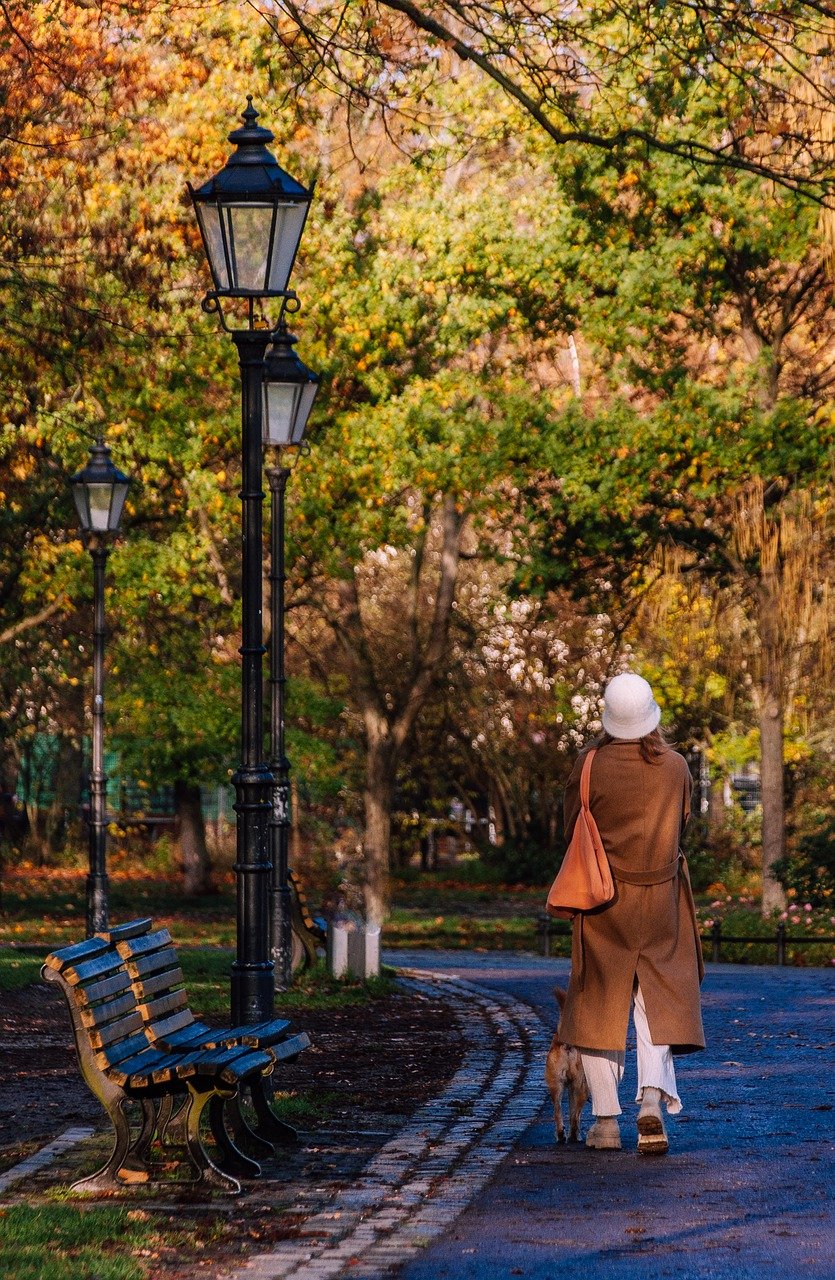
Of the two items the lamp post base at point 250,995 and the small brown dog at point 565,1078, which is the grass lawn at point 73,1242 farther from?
the small brown dog at point 565,1078

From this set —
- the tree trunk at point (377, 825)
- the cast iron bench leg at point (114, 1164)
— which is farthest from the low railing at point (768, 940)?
the cast iron bench leg at point (114, 1164)

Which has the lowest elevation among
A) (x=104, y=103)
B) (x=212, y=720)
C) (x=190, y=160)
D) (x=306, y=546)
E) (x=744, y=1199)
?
(x=744, y=1199)

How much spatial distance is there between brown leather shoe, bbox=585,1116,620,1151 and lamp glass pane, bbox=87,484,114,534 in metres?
11.5

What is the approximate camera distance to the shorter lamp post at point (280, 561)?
14133mm

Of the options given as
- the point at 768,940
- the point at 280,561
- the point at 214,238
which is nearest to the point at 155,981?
the point at 214,238

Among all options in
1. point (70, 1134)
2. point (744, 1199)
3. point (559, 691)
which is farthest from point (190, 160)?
point (744, 1199)

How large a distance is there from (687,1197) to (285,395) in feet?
28.3

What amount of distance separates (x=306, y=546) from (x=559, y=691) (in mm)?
8000

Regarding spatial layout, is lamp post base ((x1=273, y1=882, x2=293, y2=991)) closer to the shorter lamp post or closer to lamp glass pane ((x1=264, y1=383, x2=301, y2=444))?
the shorter lamp post

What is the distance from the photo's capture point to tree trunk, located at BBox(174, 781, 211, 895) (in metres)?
34.2

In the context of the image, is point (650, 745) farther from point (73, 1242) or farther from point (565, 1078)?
point (73, 1242)

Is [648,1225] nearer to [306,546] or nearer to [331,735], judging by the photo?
[306,546]

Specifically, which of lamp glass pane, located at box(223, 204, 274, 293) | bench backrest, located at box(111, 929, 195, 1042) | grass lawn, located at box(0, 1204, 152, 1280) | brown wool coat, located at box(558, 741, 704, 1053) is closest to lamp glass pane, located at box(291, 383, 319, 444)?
lamp glass pane, located at box(223, 204, 274, 293)

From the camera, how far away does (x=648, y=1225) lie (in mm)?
6121
